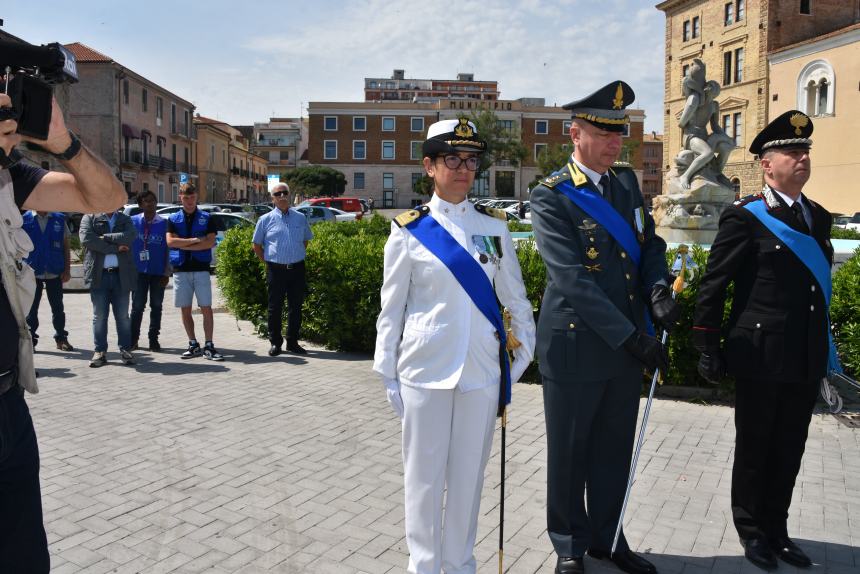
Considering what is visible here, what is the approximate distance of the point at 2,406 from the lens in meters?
2.51

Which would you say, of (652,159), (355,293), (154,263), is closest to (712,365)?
(355,293)

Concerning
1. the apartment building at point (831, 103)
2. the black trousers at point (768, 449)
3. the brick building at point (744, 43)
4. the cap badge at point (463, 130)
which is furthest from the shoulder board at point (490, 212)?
the brick building at point (744, 43)

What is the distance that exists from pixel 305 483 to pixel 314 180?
68415 mm

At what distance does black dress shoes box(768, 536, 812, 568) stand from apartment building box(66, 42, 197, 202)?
47.6 meters

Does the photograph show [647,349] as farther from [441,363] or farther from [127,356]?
[127,356]

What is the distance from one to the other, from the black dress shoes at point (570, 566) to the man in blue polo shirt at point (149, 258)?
6.92 metres

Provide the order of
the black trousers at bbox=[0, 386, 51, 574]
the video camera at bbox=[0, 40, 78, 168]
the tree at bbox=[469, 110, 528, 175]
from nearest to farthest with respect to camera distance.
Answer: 1. the video camera at bbox=[0, 40, 78, 168]
2. the black trousers at bbox=[0, 386, 51, 574]
3. the tree at bbox=[469, 110, 528, 175]

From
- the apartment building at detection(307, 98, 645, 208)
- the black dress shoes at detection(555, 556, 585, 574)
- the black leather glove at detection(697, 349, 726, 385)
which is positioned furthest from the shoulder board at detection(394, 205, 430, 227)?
the apartment building at detection(307, 98, 645, 208)

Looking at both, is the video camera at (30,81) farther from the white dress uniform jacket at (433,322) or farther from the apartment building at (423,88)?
the apartment building at (423,88)

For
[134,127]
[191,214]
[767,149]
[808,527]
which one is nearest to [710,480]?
[808,527]

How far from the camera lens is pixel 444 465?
3371 millimetres

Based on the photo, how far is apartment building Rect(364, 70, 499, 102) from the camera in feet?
418

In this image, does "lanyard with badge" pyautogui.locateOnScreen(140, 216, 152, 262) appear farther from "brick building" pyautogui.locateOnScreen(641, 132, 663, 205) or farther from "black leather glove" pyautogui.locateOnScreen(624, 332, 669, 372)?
"brick building" pyautogui.locateOnScreen(641, 132, 663, 205)

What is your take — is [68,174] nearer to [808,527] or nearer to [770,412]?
[770,412]
